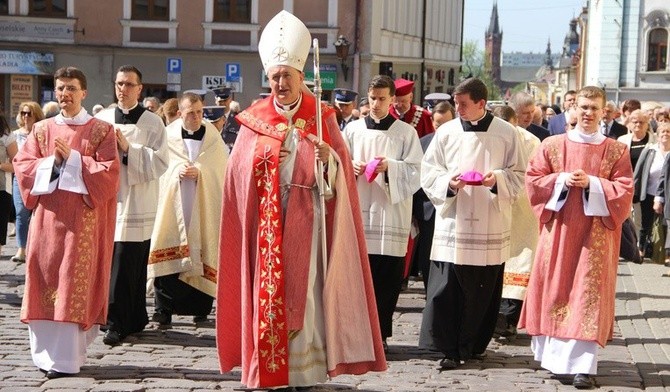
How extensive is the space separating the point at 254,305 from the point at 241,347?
0.26m

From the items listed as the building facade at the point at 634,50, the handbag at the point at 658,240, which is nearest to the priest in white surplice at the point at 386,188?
the handbag at the point at 658,240

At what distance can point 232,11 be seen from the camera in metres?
34.2

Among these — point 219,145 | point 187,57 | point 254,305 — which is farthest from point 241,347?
point 187,57

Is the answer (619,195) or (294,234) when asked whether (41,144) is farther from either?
(619,195)

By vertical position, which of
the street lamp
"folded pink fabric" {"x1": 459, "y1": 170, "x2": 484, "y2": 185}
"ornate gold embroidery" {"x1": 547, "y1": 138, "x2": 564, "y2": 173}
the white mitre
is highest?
the street lamp

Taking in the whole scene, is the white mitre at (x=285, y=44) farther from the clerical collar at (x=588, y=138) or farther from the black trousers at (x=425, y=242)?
the black trousers at (x=425, y=242)

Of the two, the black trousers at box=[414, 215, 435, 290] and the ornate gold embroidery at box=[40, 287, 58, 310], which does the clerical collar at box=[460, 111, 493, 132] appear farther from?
the ornate gold embroidery at box=[40, 287, 58, 310]

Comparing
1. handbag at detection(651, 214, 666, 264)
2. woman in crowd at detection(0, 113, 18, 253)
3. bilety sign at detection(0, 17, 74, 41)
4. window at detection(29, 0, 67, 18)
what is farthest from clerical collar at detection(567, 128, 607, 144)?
window at detection(29, 0, 67, 18)

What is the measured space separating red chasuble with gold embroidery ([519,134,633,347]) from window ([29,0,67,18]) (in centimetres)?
2629

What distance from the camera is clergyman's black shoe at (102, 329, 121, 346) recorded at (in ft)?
32.8

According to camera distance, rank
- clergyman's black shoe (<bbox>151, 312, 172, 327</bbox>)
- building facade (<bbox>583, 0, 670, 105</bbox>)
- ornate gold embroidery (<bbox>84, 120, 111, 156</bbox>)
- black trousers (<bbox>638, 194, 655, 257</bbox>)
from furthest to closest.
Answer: building facade (<bbox>583, 0, 670, 105</bbox>)
black trousers (<bbox>638, 194, 655, 257</bbox>)
clergyman's black shoe (<bbox>151, 312, 172, 327</bbox>)
ornate gold embroidery (<bbox>84, 120, 111, 156</bbox>)

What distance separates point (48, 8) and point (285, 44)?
26.8 m

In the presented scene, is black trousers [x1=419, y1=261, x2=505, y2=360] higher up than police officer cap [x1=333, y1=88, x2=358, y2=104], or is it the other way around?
police officer cap [x1=333, y1=88, x2=358, y2=104]

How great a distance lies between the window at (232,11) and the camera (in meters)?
34.2
